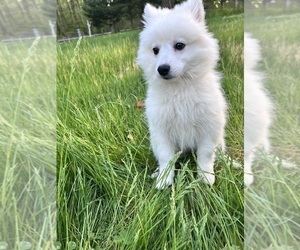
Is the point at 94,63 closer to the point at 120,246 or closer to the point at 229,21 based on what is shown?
the point at 229,21

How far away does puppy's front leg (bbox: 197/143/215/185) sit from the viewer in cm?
95

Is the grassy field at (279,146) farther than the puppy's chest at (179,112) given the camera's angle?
No

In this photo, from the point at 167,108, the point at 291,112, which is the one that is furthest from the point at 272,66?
the point at 167,108

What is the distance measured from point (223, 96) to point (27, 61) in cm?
44

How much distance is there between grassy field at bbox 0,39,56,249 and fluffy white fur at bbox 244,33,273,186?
0.40 m

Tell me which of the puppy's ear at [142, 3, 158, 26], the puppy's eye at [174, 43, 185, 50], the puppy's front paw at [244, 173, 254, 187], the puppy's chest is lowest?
the puppy's front paw at [244, 173, 254, 187]

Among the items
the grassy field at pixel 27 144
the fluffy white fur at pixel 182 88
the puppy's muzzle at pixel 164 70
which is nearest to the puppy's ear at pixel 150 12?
the fluffy white fur at pixel 182 88

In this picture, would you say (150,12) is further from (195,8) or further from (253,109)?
(253,109)

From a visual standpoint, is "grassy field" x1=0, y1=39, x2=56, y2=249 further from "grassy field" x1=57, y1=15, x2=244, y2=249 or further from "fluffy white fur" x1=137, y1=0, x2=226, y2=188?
"fluffy white fur" x1=137, y1=0, x2=226, y2=188

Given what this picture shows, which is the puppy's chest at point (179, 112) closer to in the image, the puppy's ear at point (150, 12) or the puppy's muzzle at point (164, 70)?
the puppy's muzzle at point (164, 70)

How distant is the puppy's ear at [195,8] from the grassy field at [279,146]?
0.52 feet

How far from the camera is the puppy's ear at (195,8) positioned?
3.03 ft

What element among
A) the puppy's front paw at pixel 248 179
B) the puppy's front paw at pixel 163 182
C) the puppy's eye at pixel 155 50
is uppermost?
the puppy's eye at pixel 155 50

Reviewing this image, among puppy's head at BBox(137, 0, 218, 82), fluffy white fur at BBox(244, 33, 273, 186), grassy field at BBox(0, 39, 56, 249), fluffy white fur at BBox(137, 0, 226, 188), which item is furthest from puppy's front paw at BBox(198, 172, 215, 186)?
grassy field at BBox(0, 39, 56, 249)
